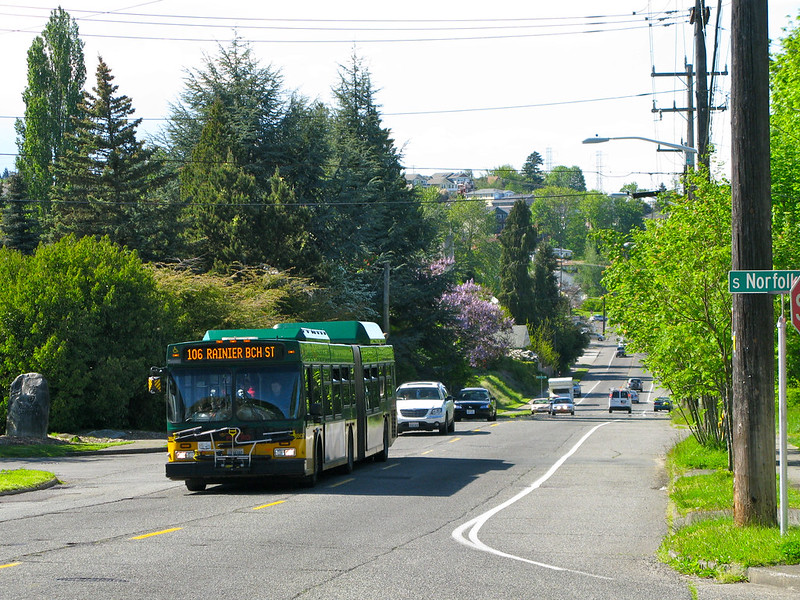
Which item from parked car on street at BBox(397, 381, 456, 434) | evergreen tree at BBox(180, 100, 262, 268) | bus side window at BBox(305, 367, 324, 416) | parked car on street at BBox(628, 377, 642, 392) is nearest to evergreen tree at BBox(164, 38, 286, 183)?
evergreen tree at BBox(180, 100, 262, 268)

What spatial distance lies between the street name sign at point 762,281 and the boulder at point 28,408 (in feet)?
79.2

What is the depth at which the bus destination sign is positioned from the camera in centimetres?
1830

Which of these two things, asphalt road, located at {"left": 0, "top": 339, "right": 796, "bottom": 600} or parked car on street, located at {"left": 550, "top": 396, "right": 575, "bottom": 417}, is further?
parked car on street, located at {"left": 550, "top": 396, "right": 575, "bottom": 417}

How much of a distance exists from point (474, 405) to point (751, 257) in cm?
4034

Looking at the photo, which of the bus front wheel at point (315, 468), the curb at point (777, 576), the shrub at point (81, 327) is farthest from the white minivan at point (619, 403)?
the curb at point (777, 576)


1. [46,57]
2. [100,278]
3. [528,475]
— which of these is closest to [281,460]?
[528,475]

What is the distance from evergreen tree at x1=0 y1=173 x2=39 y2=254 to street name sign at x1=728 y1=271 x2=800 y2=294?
50210mm

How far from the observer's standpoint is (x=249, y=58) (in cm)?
6003

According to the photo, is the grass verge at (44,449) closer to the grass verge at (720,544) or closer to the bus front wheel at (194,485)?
the bus front wheel at (194,485)

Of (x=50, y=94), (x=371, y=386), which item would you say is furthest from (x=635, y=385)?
(x=371, y=386)

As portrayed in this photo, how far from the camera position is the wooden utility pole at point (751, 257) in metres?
11.3

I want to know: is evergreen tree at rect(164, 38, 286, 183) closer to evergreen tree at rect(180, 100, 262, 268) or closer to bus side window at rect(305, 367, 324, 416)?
evergreen tree at rect(180, 100, 262, 268)

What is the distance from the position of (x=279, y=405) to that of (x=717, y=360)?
328 inches

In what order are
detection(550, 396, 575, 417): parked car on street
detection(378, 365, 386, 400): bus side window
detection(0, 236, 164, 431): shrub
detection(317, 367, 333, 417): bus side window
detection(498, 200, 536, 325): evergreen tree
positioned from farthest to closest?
detection(498, 200, 536, 325): evergreen tree, detection(550, 396, 575, 417): parked car on street, detection(0, 236, 164, 431): shrub, detection(378, 365, 386, 400): bus side window, detection(317, 367, 333, 417): bus side window
